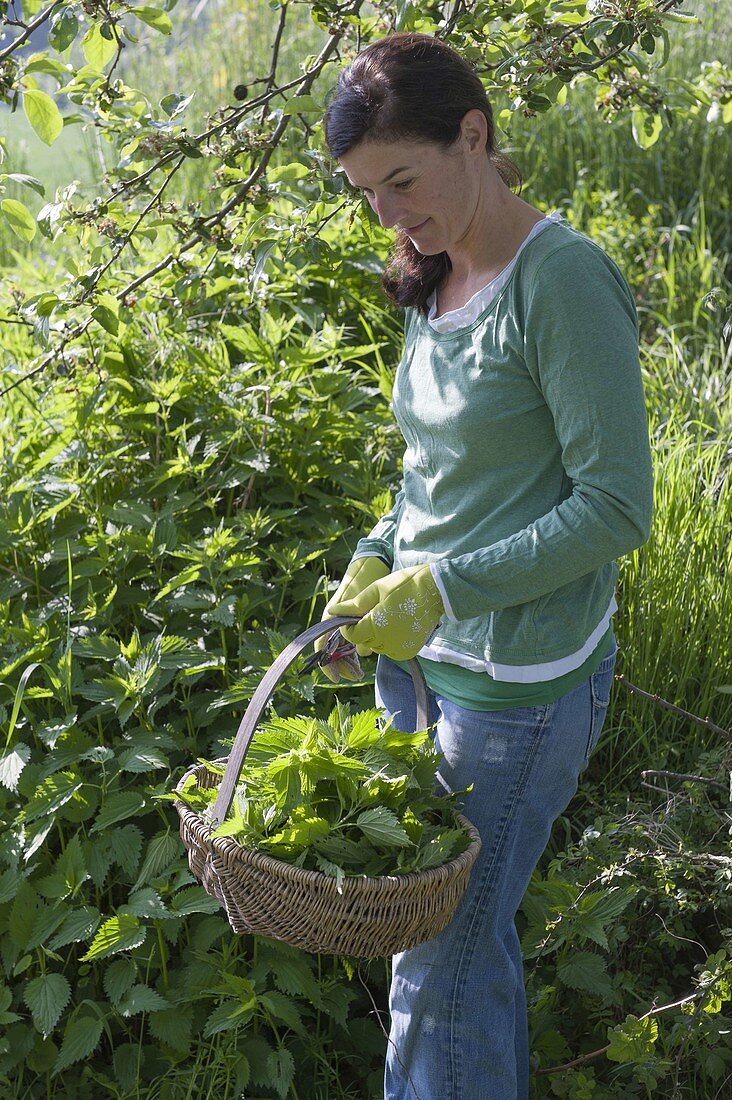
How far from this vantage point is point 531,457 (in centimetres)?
146

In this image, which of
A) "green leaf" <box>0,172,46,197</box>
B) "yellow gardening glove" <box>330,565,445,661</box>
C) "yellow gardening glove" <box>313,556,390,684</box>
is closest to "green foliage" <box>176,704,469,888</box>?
"yellow gardening glove" <box>330,565,445,661</box>

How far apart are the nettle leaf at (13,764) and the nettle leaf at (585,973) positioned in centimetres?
105

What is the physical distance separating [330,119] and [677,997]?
5.73 ft

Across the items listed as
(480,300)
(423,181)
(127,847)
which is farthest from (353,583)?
(127,847)

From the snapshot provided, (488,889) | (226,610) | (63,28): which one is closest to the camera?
(488,889)

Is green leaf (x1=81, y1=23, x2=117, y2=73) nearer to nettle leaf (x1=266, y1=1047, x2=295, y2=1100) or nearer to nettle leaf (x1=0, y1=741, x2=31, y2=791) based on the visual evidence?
nettle leaf (x1=0, y1=741, x2=31, y2=791)

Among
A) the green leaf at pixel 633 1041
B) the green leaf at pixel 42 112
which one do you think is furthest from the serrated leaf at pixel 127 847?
the green leaf at pixel 42 112

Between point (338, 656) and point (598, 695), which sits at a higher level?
point (338, 656)

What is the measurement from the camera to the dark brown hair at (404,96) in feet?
4.67

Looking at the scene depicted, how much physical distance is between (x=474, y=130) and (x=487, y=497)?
50cm

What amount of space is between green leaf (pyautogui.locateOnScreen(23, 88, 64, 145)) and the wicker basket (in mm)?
950

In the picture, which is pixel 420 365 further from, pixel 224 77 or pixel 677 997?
pixel 224 77

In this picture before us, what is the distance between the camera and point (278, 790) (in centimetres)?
146

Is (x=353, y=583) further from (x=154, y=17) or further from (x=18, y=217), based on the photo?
(x=154, y=17)
